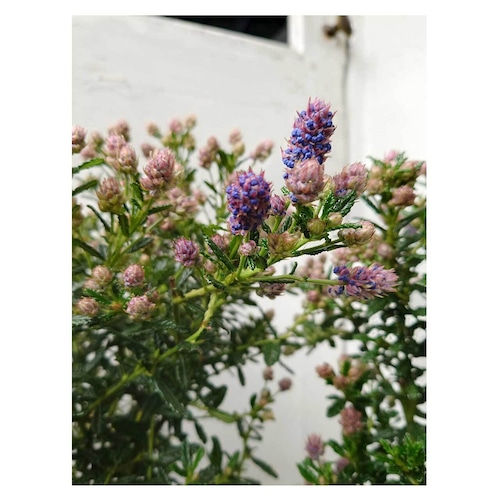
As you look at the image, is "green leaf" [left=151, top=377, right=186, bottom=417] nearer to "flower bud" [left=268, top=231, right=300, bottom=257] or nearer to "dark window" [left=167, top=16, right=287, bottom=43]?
"flower bud" [left=268, top=231, right=300, bottom=257]

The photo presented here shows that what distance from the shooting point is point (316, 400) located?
1325mm

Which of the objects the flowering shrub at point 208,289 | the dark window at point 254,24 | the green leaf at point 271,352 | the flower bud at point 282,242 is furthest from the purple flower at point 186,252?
the dark window at point 254,24

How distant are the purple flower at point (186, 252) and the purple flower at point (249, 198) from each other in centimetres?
12

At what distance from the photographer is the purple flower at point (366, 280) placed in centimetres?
44

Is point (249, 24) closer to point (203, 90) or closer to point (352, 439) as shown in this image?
point (203, 90)

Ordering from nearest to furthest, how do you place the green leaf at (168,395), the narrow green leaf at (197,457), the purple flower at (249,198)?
1. the purple flower at (249,198)
2. the green leaf at (168,395)
3. the narrow green leaf at (197,457)

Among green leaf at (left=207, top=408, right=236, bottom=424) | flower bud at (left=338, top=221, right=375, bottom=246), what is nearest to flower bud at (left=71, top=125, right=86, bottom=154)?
flower bud at (left=338, top=221, right=375, bottom=246)

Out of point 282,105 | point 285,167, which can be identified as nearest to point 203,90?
point 282,105

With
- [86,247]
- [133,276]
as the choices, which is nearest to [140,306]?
[133,276]

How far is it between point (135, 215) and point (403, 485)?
45 cm

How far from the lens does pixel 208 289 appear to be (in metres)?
0.52

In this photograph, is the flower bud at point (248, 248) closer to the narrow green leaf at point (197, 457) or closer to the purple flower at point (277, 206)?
the purple flower at point (277, 206)

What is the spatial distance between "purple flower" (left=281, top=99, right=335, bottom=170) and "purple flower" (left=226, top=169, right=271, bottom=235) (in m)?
0.04

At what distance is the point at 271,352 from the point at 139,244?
0.25m
